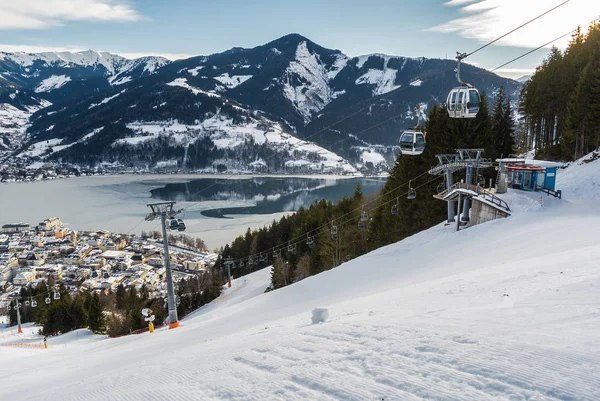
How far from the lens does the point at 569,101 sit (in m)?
33.4

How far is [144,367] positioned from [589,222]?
623 inches

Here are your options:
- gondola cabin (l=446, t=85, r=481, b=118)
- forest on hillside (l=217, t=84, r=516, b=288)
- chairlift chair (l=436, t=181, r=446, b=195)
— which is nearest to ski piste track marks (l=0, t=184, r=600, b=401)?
gondola cabin (l=446, t=85, r=481, b=118)

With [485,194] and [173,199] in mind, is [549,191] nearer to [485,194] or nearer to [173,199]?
[485,194]

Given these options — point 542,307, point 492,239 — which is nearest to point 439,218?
point 492,239

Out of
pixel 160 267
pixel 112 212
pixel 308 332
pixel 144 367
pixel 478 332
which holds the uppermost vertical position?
pixel 478 332

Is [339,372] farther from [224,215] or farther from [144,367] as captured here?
[224,215]

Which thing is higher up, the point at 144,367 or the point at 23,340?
the point at 144,367

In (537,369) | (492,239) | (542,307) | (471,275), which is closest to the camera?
(537,369)

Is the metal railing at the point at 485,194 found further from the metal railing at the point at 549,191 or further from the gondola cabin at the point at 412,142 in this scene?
the gondola cabin at the point at 412,142

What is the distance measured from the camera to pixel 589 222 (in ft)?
47.8

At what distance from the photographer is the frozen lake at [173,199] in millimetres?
84875

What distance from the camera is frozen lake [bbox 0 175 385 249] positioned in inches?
3342

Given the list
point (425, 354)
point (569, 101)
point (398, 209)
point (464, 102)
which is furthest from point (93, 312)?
point (569, 101)

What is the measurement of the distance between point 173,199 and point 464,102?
103247mm
